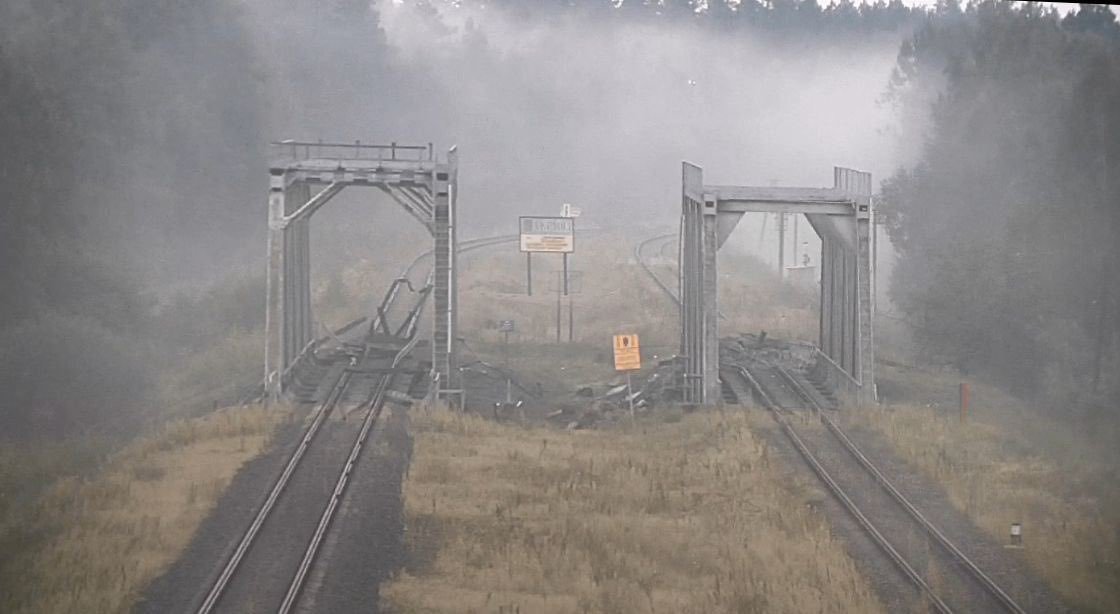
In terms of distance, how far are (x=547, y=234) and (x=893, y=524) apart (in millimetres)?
11856

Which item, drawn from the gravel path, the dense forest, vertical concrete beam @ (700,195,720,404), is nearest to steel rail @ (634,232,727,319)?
the dense forest

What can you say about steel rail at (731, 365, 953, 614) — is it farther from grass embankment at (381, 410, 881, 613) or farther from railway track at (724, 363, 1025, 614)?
grass embankment at (381, 410, 881, 613)

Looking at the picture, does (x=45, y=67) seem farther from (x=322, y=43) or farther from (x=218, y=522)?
(x=218, y=522)

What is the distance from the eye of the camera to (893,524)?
9281mm

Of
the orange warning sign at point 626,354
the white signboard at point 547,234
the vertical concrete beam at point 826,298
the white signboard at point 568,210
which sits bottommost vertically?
the orange warning sign at point 626,354

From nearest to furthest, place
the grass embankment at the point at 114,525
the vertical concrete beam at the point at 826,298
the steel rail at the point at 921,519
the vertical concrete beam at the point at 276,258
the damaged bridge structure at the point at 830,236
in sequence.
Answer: the grass embankment at the point at 114,525
the steel rail at the point at 921,519
the vertical concrete beam at the point at 276,258
the damaged bridge structure at the point at 830,236
the vertical concrete beam at the point at 826,298

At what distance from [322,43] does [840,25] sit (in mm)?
8922

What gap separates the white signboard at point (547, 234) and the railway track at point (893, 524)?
23.7 feet

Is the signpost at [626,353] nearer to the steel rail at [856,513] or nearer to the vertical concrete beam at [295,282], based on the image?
the steel rail at [856,513]

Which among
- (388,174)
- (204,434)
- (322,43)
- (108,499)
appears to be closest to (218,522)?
(108,499)

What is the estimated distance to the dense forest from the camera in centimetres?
1223

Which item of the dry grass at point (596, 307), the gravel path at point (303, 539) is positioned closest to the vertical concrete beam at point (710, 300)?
the dry grass at point (596, 307)

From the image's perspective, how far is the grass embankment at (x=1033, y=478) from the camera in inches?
330

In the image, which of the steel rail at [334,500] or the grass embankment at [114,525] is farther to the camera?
the steel rail at [334,500]
